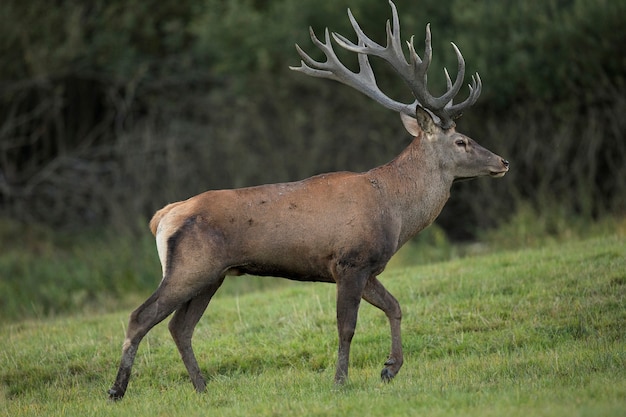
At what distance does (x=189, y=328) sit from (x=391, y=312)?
1620 millimetres

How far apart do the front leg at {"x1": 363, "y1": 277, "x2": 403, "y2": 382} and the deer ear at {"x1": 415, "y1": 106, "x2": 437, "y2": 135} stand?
1.41 meters

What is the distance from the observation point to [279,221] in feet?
26.4

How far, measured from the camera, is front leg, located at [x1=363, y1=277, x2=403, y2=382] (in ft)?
26.7

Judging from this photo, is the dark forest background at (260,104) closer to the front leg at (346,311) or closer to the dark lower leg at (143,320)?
the front leg at (346,311)

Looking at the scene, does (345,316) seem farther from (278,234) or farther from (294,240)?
(278,234)

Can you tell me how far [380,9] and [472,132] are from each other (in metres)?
3.60

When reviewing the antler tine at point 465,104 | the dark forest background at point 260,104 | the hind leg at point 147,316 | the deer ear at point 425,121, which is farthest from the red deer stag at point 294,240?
the dark forest background at point 260,104

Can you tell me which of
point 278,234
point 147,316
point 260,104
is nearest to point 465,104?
point 278,234

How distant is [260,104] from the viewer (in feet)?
77.5

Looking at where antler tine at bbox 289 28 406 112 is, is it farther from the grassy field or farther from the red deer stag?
the grassy field

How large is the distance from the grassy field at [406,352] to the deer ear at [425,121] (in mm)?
1903

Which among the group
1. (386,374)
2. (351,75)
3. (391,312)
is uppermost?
(351,75)

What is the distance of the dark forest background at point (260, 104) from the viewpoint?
18.5m

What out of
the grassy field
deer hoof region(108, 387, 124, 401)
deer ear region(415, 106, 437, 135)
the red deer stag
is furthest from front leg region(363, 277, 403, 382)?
deer hoof region(108, 387, 124, 401)
